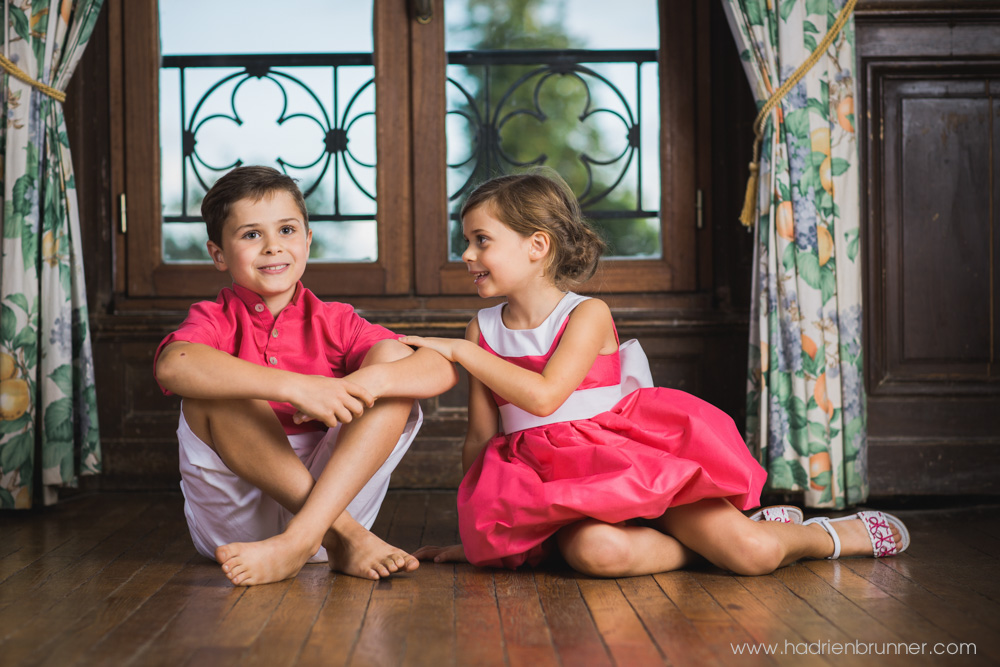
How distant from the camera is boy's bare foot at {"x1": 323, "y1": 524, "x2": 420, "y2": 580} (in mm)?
1537

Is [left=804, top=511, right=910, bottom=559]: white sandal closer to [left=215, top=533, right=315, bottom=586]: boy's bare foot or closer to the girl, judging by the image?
the girl

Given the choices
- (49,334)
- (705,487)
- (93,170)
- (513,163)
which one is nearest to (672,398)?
(705,487)

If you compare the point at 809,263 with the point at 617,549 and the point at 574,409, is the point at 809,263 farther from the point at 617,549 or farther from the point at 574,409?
the point at 617,549

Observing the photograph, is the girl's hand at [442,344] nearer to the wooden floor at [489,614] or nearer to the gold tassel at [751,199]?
the wooden floor at [489,614]

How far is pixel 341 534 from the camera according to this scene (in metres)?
1.58

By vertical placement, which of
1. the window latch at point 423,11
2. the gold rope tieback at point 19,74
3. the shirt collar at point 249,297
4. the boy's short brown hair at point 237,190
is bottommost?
the shirt collar at point 249,297

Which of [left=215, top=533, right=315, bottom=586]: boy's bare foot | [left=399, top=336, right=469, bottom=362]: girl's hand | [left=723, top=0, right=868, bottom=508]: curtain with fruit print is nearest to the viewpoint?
[left=215, top=533, right=315, bottom=586]: boy's bare foot

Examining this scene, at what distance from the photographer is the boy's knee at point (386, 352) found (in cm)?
160

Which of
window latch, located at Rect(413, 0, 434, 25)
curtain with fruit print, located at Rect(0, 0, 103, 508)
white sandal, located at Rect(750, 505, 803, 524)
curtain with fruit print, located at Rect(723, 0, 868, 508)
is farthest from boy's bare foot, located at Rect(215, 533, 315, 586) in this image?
window latch, located at Rect(413, 0, 434, 25)

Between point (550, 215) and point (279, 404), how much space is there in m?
0.67

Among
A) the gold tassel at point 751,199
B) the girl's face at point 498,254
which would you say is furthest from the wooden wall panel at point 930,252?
the girl's face at point 498,254

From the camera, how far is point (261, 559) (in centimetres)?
144

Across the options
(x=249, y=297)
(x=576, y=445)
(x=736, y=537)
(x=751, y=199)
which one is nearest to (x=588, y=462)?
(x=576, y=445)

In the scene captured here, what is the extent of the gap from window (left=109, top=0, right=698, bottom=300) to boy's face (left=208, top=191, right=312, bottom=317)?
93 cm
